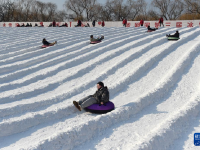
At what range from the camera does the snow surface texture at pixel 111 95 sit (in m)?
3.75

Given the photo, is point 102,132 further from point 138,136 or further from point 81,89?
point 81,89

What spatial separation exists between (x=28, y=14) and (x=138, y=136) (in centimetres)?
5005

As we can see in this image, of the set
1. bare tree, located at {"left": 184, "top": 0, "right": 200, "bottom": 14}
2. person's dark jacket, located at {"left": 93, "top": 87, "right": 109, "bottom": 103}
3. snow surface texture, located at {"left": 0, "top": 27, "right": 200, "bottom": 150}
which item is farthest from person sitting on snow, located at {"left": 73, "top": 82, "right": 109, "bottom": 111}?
bare tree, located at {"left": 184, "top": 0, "right": 200, "bottom": 14}

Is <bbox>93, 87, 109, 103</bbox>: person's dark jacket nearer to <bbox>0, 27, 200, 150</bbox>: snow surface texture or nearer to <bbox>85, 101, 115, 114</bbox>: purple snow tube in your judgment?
<bbox>85, 101, 115, 114</bbox>: purple snow tube

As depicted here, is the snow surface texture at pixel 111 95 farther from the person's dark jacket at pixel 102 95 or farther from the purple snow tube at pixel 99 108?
the person's dark jacket at pixel 102 95

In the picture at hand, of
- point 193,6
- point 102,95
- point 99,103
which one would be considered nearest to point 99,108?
point 99,103

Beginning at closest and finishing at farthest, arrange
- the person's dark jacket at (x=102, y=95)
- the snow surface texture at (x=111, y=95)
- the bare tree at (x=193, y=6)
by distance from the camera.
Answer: the snow surface texture at (x=111, y=95)
the person's dark jacket at (x=102, y=95)
the bare tree at (x=193, y=6)

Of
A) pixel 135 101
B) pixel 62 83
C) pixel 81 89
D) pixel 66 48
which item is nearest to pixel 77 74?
pixel 62 83

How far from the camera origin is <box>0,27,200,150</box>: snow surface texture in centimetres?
375

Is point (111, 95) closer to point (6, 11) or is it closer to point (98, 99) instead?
point (98, 99)

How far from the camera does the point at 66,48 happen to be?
392 inches

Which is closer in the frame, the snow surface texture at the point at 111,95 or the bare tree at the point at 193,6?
the snow surface texture at the point at 111,95

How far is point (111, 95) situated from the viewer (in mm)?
5602

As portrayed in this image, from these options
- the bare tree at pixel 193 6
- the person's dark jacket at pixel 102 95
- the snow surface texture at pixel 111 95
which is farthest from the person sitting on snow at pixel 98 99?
the bare tree at pixel 193 6
